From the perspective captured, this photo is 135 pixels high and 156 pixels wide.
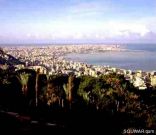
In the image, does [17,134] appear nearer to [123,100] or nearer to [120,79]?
[123,100]

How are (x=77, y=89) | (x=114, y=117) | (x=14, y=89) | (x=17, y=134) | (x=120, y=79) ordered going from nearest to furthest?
(x=17, y=134)
(x=114, y=117)
(x=14, y=89)
(x=77, y=89)
(x=120, y=79)

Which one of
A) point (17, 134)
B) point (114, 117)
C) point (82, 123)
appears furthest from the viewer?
point (114, 117)

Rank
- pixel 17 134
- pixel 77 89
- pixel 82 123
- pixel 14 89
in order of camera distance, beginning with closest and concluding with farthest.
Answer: pixel 17 134 < pixel 82 123 < pixel 14 89 < pixel 77 89

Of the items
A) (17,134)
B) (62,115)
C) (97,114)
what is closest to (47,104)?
(62,115)

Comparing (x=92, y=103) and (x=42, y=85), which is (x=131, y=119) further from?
(x=42, y=85)

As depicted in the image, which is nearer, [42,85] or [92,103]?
[92,103]

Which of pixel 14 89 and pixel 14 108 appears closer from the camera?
pixel 14 108

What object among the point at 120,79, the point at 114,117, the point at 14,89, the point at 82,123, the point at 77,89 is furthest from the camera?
the point at 120,79

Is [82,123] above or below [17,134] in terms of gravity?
below

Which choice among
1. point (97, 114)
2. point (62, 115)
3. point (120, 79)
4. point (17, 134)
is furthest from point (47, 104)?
point (120, 79)
